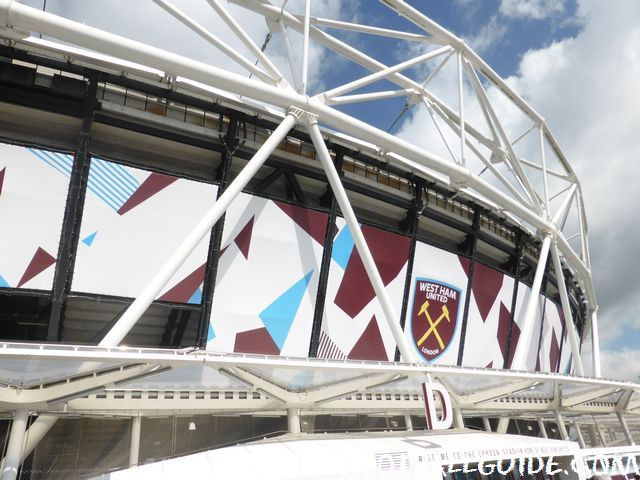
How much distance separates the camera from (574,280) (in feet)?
120

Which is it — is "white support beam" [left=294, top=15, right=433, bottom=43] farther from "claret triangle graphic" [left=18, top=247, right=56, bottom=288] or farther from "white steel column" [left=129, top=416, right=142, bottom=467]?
"white steel column" [left=129, top=416, right=142, bottom=467]

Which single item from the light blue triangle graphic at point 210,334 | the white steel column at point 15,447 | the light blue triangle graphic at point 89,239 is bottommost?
the white steel column at point 15,447

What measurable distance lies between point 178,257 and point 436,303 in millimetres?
12815

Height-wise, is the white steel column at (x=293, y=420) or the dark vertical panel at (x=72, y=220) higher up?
the dark vertical panel at (x=72, y=220)

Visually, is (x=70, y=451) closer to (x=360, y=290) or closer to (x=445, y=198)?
(x=360, y=290)

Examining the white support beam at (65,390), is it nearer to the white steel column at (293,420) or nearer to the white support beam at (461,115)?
the white steel column at (293,420)

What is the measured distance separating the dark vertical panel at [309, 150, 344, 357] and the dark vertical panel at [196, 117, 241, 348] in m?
4.02

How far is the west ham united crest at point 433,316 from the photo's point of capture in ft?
63.5

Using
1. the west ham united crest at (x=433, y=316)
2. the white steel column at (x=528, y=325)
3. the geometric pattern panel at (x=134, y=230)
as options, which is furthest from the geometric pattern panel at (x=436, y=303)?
the geometric pattern panel at (x=134, y=230)

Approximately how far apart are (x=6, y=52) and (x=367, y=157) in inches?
493

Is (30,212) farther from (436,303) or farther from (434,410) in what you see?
(436,303)

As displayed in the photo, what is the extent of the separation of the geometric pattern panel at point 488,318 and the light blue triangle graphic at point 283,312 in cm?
962

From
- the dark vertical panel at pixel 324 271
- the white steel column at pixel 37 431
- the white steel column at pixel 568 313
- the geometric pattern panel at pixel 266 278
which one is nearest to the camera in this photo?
the white steel column at pixel 37 431

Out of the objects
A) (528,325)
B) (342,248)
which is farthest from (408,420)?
(342,248)
